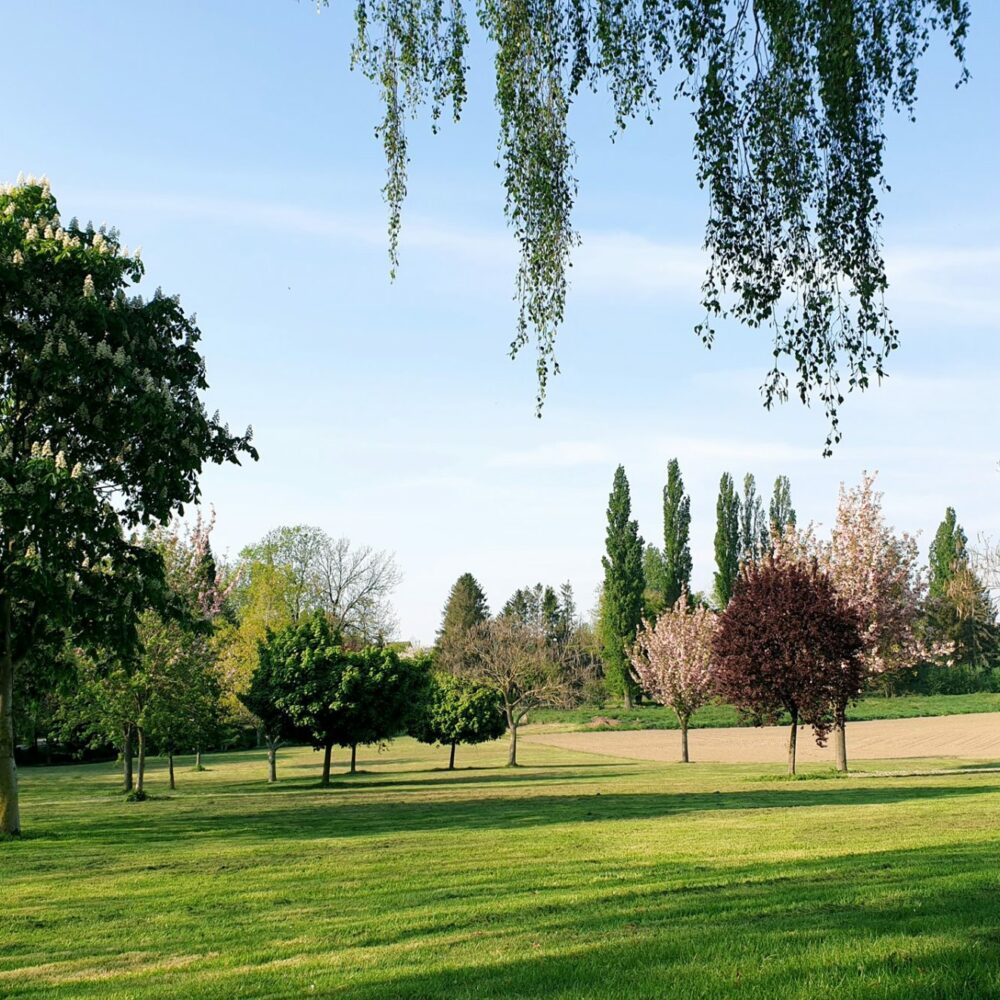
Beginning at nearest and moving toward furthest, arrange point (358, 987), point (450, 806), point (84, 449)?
point (358, 987) → point (84, 449) → point (450, 806)

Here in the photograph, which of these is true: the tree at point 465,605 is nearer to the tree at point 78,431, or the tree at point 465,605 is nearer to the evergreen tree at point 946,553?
the evergreen tree at point 946,553

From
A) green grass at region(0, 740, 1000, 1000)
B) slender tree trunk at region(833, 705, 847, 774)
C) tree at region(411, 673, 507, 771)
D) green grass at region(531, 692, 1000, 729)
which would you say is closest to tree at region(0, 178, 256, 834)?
green grass at region(0, 740, 1000, 1000)

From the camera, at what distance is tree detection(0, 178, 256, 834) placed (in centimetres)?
1596

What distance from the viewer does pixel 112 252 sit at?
18516mm

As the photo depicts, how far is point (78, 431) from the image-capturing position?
17766 millimetres

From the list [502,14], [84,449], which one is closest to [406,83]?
[502,14]

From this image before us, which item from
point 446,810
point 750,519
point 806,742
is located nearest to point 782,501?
point 750,519

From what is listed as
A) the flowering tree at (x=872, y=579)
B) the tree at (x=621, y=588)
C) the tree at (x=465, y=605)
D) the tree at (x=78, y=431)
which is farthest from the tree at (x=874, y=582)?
the tree at (x=465, y=605)

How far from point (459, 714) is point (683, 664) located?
403 inches

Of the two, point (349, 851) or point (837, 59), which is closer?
point (837, 59)

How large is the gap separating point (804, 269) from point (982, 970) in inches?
173

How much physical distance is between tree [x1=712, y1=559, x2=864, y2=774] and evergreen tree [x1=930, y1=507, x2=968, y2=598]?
73.0m

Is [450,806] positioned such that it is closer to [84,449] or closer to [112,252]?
[84,449]

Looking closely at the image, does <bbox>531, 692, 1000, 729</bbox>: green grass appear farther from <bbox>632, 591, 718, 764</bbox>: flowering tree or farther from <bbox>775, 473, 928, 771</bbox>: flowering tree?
<bbox>775, 473, 928, 771</bbox>: flowering tree
